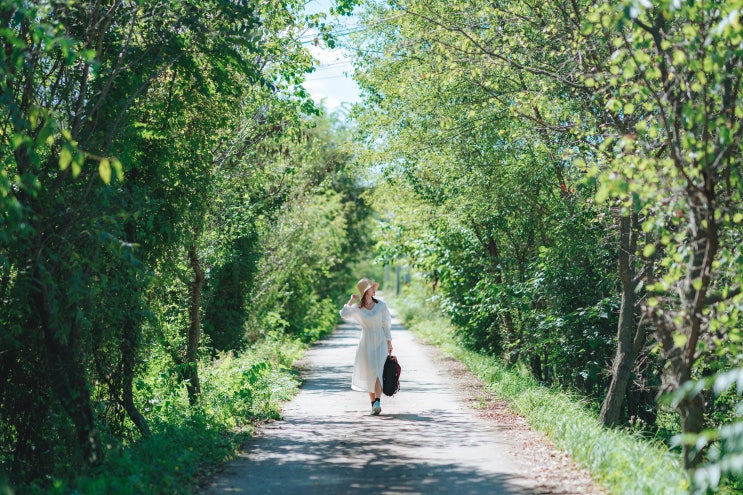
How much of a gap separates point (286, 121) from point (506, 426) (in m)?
6.55

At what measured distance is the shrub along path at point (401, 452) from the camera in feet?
25.0

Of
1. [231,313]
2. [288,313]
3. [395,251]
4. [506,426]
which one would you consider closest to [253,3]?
[506,426]

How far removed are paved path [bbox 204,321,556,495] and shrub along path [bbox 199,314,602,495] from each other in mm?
10

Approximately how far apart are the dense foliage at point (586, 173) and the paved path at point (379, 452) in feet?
6.18

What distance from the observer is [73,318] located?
8016 mm

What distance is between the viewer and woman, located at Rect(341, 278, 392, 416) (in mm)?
12484

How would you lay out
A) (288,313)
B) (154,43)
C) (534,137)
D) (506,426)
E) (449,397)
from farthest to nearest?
1. (288,313)
2. (449,397)
3. (534,137)
4. (506,426)
5. (154,43)

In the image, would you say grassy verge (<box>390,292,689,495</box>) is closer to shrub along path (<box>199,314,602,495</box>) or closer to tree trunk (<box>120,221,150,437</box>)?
shrub along path (<box>199,314,602,495</box>)

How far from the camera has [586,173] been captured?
10.6m

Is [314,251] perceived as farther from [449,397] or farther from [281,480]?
[281,480]

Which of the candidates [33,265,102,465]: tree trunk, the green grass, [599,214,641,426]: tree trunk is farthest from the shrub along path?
[33,265,102,465]: tree trunk

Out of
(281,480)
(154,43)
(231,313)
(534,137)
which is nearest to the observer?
(281,480)

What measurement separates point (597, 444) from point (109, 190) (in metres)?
5.71

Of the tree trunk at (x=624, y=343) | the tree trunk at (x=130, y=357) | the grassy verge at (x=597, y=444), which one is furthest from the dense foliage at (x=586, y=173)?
the tree trunk at (x=130, y=357)
